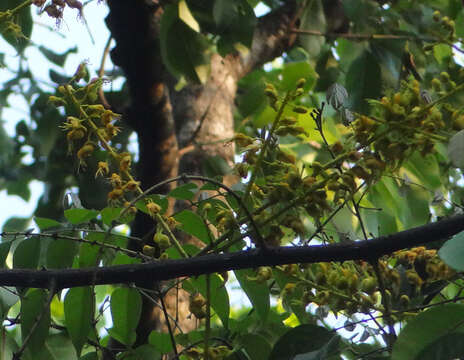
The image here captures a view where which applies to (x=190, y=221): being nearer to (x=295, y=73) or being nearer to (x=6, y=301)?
(x=6, y=301)

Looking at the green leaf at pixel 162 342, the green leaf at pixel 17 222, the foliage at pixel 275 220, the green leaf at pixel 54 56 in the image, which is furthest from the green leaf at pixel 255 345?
the green leaf at pixel 54 56

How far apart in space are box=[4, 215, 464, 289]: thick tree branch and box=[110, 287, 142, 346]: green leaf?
18 centimetres

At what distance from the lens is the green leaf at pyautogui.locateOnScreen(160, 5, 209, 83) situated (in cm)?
132

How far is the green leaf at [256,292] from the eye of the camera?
0.90 metres

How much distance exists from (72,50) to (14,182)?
0.62 meters

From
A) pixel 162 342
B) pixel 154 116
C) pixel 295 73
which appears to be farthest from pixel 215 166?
pixel 162 342

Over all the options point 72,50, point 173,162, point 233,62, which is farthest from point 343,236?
point 72,50

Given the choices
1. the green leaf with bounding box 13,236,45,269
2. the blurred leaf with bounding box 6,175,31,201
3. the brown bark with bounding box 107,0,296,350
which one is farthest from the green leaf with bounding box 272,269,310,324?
the blurred leaf with bounding box 6,175,31,201

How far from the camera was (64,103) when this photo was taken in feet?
2.73

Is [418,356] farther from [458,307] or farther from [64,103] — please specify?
[64,103]

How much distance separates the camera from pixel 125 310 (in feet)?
3.19

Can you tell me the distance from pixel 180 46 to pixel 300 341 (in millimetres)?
692

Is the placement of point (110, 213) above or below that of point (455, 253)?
above

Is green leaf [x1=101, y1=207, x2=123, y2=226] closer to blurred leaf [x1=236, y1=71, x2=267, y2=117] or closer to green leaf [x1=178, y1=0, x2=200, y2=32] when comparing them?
green leaf [x1=178, y1=0, x2=200, y2=32]
